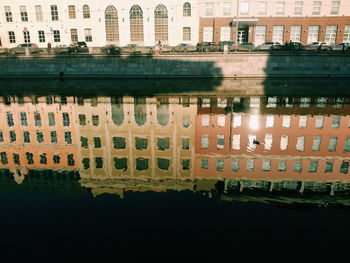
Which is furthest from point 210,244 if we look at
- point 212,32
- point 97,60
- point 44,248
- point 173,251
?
point 212,32

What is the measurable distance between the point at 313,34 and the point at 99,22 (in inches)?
1787

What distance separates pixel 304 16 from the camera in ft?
212

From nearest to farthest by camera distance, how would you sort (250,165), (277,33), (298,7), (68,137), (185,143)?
(250,165)
(185,143)
(68,137)
(298,7)
(277,33)

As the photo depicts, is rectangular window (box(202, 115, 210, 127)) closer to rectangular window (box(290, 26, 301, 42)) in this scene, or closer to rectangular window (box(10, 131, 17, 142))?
rectangular window (box(10, 131, 17, 142))

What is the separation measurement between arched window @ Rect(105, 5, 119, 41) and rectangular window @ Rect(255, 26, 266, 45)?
29738 mm

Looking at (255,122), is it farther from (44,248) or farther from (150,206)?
(44,248)

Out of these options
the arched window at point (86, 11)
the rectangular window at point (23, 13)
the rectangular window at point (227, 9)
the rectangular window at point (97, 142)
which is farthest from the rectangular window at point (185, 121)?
the rectangular window at point (23, 13)

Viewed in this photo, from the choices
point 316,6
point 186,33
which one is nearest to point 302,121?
point 186,33

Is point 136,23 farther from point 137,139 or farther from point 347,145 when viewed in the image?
point 347,145

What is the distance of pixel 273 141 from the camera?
65.5 feet

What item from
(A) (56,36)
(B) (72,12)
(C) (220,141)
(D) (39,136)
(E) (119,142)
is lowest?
(D) (39,136)

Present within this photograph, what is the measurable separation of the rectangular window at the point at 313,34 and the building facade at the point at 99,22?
77.6 ft

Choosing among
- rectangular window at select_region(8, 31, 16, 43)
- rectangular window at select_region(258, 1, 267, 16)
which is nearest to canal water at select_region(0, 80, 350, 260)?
rectangular window at select_region(258, 1, 267, 16)

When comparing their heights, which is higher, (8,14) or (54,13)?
(54,13)
